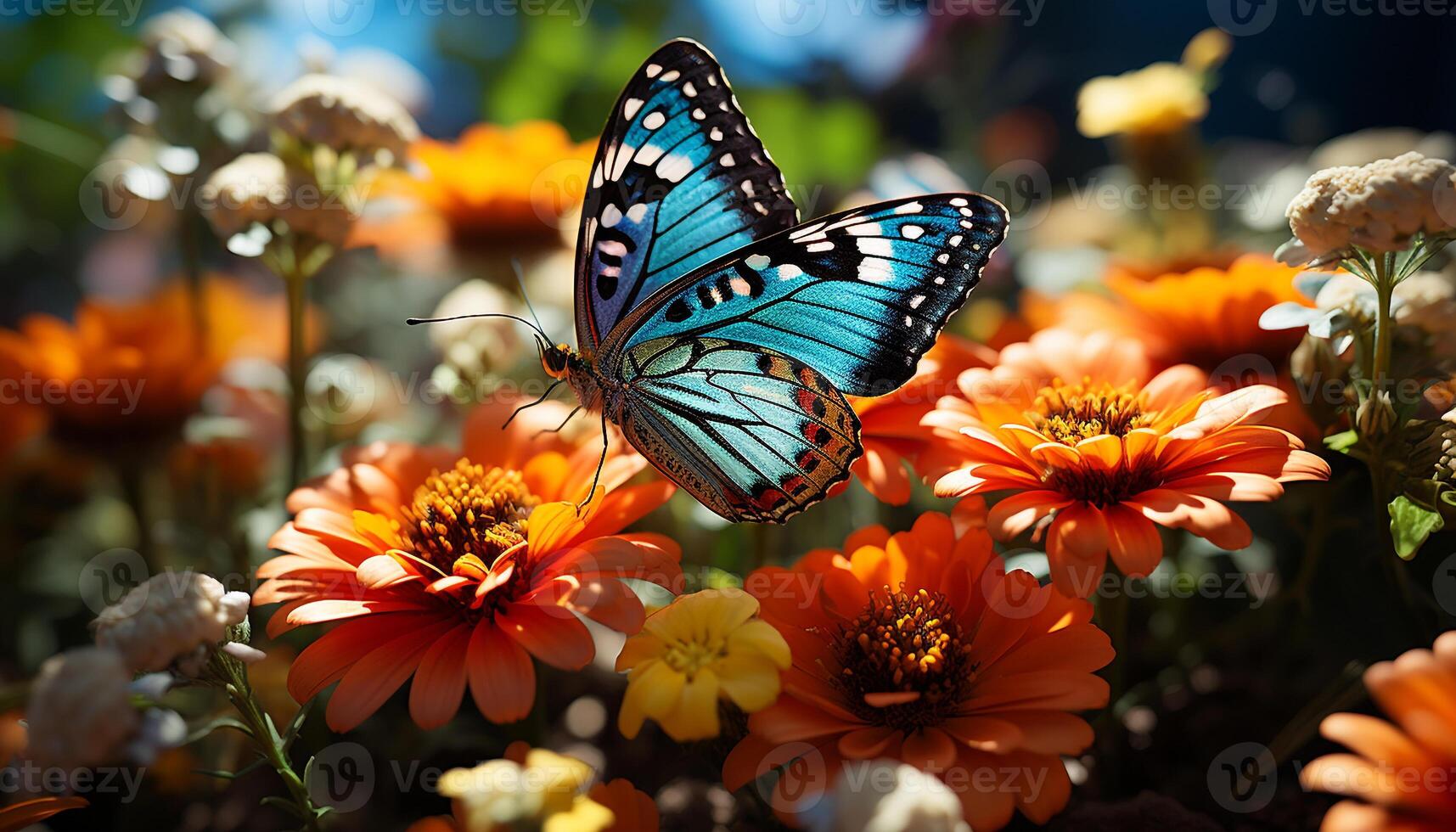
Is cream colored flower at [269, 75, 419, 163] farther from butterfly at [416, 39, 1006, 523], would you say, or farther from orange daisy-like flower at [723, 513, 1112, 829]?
orange daisy-like flower at [723, 513, 1112, 829]

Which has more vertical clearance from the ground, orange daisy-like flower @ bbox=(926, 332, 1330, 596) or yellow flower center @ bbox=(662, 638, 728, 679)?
orange daisy-like flower @ bbox=(926, 332, 1330, 596)

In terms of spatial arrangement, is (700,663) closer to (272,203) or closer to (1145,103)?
(272,203)

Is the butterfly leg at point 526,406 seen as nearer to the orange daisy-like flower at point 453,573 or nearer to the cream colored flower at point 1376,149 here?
the orange daisy-like flower at point 453,573

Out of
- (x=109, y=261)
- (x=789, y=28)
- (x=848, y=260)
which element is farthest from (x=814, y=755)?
(x=109, y=261)

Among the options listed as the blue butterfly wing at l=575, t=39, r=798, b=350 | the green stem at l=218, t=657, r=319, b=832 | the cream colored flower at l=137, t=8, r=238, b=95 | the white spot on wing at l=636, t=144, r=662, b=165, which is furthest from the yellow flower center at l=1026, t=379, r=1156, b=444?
the cream colored flower at l=137, t=8, r=238, b=95

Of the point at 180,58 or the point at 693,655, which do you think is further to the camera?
the point at 180,58

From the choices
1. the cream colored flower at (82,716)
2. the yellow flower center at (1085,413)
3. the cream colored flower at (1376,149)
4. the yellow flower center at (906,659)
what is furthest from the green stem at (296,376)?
the cream colored flower at (1376,149)

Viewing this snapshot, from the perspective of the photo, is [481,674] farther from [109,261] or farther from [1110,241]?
[109,261]

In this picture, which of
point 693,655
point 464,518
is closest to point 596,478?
point 464,518
